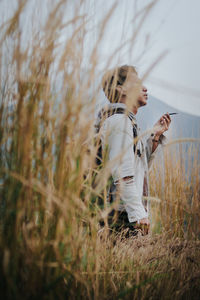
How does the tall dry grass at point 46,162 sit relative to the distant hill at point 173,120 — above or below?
below

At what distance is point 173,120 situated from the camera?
1920mm

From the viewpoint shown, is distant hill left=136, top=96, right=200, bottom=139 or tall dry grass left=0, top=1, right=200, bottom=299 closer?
tall dry grass left=0, top=1, right=200, bottom=299

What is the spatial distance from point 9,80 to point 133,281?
599 mm

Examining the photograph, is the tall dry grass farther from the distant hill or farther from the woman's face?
the distant hill

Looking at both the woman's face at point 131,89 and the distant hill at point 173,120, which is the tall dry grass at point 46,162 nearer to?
the woman's face at point 131,89

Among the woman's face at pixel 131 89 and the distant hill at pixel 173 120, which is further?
the distant hill at pixel 173 120

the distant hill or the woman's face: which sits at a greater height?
the distant hill

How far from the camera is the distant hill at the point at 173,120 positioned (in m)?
1.85

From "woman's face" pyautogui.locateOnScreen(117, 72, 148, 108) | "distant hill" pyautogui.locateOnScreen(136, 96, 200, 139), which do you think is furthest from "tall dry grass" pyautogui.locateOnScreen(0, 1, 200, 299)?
"distant hill" pyautogui.locateOnScreen(136, 96, 200, 139)

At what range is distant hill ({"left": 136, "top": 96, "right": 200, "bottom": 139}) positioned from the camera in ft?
6.07

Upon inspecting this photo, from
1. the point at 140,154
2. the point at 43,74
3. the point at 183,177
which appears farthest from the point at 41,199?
the point at 183,177

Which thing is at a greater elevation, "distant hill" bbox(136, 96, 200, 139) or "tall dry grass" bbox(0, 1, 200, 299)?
"distant hill" bbox(136, 96, 200, 139)

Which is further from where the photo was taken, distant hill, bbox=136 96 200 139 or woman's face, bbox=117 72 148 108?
distant hill, bbox=136 96 200 139

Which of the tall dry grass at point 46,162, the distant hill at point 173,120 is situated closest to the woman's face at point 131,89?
the tall dry grass at point 46,162
